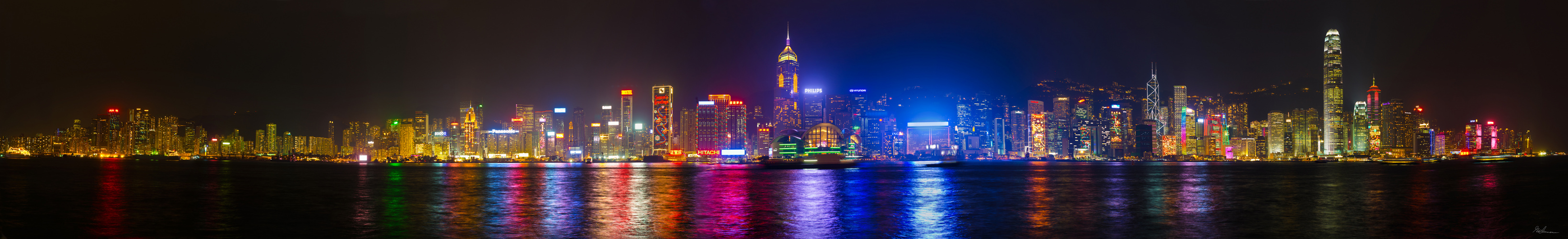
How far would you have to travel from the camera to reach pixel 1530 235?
2402cm

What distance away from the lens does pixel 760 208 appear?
34.0 m

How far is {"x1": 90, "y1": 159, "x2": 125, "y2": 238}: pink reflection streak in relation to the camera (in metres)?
25.3

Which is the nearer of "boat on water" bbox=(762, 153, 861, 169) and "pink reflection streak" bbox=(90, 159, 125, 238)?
"pink reflection streak" bbox=(90, 159, 125, 238)

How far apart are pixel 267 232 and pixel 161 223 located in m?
6.69

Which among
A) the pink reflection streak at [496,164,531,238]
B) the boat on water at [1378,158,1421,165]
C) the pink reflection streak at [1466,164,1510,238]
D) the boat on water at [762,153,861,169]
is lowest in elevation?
the boat on water at [1378,158,1421,165]

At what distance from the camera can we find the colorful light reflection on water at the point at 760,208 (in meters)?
25.1

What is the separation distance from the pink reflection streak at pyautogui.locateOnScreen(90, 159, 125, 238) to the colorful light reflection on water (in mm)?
128

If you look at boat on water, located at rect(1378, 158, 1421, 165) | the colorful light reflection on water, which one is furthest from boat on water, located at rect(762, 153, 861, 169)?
Result: boat on water, located at rect(1378, 158, 1421, 165)

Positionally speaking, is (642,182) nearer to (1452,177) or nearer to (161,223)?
(161,223)

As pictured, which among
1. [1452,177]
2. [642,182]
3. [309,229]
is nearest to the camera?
[309,229]

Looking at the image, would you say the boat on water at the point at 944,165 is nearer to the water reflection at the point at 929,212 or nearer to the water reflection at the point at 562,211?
the water reflection at the point at 929,212

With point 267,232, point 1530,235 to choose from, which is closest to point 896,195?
point 1530,235

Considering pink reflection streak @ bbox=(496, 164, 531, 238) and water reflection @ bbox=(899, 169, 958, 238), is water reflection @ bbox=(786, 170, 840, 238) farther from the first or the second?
pink reflection streak @ bbox=(496, 164, 531, 238)

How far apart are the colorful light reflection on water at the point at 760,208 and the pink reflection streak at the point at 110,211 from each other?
128 millimetres
